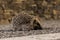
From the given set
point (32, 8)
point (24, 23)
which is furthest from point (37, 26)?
Result: point (32, 8)

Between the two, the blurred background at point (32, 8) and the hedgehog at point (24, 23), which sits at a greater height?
the hedgehog at point (24, 23)

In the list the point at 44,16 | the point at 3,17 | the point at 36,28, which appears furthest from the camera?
the point at 44,16

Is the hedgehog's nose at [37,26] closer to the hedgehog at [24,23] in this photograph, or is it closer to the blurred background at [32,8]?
the hedgehog at [24,23]

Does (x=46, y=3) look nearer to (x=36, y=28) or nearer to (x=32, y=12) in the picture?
(x=32, y=12)

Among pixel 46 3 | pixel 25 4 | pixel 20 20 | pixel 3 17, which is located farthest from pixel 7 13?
pixel 20 20

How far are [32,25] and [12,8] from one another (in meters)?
2.79

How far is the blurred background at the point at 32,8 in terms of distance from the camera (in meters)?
9.26

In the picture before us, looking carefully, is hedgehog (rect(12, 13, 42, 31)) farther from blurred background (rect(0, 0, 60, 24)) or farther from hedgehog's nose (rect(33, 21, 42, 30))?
blurred background (rect(0, 0, 60, 24))

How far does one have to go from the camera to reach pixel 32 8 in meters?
9.75

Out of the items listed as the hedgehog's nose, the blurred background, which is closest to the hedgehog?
the hedgehog's nose

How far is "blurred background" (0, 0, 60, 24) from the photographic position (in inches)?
364

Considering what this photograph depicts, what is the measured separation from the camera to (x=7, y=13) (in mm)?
9148

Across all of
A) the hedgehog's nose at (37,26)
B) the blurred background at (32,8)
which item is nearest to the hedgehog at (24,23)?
the hedgehog's nose at (37,26)

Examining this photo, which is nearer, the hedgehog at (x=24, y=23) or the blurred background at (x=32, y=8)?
the hedgehog at (x=24, y=23)
